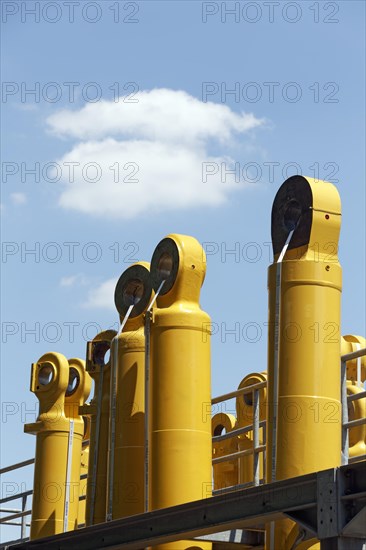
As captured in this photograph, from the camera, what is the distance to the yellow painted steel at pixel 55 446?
16.8 meters

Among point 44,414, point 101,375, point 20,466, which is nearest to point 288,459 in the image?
A: point 101,375

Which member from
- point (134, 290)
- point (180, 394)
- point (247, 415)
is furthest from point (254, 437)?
point (247, 415)

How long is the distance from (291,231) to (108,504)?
13.3 ft

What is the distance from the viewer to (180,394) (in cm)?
1253

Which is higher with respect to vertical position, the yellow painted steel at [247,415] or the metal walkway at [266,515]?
the yellow painted steel at [247,415]

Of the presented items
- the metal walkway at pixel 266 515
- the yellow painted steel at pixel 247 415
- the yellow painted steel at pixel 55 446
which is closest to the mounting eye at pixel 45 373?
the yellow painted steel at pixel 55 446

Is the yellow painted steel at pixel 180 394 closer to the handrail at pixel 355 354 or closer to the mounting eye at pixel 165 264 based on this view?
the mounting eye at pixel 165 264

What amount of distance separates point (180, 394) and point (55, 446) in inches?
204

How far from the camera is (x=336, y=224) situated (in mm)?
11680

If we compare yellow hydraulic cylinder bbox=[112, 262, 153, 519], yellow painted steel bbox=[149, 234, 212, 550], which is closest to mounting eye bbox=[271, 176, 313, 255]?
yellow painted steel bbox=[149, 234, 212, 550]

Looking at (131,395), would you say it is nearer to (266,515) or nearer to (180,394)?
(180,394)

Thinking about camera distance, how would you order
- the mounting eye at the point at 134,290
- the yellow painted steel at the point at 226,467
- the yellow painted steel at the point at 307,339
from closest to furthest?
the yellow painted steel at the point at 307,339
the mounting eye at the point at 134,290
the yellow painted steel at the point at 226,467

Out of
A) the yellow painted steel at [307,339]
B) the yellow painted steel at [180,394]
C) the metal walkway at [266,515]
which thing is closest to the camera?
the metal walkway at [266,515]

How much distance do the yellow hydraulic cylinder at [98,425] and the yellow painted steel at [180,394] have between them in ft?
8.78
